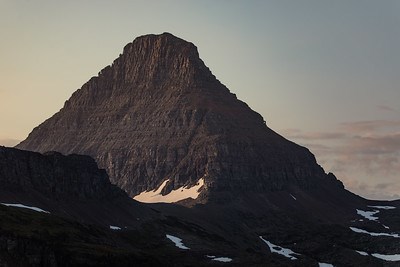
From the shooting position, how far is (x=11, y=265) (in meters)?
193
